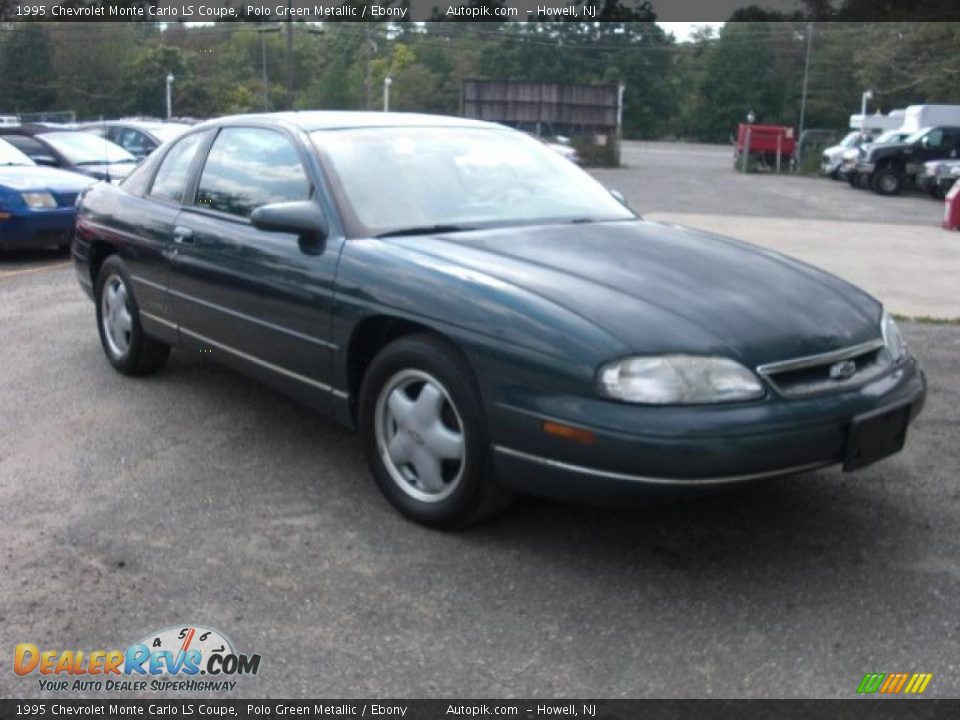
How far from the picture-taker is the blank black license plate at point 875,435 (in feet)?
11.1

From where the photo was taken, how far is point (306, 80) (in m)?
61.2

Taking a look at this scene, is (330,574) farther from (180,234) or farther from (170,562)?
(180,234)

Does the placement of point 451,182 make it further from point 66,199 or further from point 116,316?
point 66,199

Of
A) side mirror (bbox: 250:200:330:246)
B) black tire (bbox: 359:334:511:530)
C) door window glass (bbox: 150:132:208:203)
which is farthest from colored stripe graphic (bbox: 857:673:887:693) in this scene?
door window glass (bbox: 150:132:208:203)

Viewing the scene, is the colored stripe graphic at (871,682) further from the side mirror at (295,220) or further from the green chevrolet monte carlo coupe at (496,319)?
the side mirror at (295,220)

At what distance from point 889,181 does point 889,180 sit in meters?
0.03

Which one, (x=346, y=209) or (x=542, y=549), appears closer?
(x=542, y=549)

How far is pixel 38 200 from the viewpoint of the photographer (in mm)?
10594

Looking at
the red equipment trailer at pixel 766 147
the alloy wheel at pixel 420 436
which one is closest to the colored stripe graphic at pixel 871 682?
the alloy wheel at pixel 420 436

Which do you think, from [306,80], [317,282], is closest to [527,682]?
[317,282]

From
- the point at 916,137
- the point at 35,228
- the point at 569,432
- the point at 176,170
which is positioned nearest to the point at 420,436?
the point at 569,432

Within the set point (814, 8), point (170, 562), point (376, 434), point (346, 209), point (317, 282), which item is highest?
point (814, 8)

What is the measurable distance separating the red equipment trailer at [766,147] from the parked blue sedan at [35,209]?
112ft

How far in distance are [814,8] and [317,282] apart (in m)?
83.6
